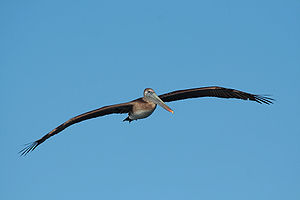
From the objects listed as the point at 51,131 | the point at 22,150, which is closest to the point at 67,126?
the point at 51,131

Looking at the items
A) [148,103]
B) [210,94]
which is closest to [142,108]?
[148,103]

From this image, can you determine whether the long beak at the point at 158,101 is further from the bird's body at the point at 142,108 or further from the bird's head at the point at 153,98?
the bird's body at the point at 142,108

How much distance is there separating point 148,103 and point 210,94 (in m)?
2.67

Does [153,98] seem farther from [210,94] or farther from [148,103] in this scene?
[210,94]

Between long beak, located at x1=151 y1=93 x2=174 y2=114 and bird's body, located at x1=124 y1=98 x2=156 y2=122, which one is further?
bird's body, located at x1=124 y1=98 x2=156 y2=122

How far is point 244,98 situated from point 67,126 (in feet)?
21.3

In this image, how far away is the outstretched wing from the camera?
17.3 m

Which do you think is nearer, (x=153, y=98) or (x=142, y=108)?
(x=142, y=108)

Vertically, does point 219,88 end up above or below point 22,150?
above

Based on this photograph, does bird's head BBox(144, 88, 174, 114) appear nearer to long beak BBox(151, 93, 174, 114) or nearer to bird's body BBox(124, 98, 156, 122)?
long beak BBox(151, 93, 174, 114)

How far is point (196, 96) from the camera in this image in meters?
18.1

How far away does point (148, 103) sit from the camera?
16.7 meters

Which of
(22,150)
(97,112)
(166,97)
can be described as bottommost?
(22,150)

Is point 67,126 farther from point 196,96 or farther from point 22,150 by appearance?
point 196,96
